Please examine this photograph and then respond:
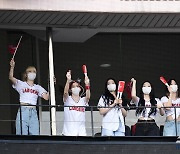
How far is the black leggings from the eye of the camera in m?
16.2

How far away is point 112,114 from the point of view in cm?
1600

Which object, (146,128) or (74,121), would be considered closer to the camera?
(74,121)

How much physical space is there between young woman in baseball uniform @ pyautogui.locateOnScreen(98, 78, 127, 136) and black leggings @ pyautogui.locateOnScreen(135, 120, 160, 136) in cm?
31

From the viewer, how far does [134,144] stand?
52.5ft

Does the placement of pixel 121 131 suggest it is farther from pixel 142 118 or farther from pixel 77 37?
pixel 77 37

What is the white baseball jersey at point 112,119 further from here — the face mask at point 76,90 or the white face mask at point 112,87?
the face mask at point 76,90

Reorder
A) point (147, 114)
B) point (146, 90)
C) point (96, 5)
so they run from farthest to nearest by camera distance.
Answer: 1. point (96, 5)
2. point (146, 90)
3. point (147, 114)

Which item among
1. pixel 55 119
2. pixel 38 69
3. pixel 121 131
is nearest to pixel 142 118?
pixel 121 131

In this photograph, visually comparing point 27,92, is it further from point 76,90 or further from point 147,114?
point 147,114

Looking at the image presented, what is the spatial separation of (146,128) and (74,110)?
142 cm

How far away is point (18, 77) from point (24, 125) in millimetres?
2316

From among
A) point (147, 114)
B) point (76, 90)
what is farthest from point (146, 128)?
point (76, 90)

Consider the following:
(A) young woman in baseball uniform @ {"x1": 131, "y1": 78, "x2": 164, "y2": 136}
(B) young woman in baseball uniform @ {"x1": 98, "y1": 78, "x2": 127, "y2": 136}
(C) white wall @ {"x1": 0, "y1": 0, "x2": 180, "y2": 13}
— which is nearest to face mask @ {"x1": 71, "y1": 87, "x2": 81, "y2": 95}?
(B) young woman in baseball uniform @ {"x1": 98, "y1": 78, "x2": 127, "y2": 136}

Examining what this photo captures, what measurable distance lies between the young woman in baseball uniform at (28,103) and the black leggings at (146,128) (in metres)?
1.85
